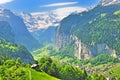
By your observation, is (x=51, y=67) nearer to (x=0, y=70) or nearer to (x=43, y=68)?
(x=43, y=68)

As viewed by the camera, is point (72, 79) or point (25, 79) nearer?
point (25, 79)

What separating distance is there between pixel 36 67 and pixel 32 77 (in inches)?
1517

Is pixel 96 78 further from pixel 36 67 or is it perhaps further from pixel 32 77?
pixel 32 77

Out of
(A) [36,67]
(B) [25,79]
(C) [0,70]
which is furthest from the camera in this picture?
(A) [36,67]

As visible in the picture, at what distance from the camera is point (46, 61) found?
639ft

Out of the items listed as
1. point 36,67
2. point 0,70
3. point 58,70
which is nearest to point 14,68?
point 0,70

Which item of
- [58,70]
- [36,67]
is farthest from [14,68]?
[58,70]

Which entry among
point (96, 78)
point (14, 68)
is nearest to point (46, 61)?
point (96, 78)

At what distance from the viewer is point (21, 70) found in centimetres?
15150

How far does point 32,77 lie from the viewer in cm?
14700

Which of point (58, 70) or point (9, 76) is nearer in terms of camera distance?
point (9, 76)

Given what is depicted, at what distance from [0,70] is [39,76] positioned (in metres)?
15.7

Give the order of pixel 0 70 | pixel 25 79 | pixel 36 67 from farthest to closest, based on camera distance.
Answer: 1. pixel 36 67
2. pixel 0 70
3. pixel 25 79

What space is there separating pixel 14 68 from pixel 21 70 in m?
6.04
